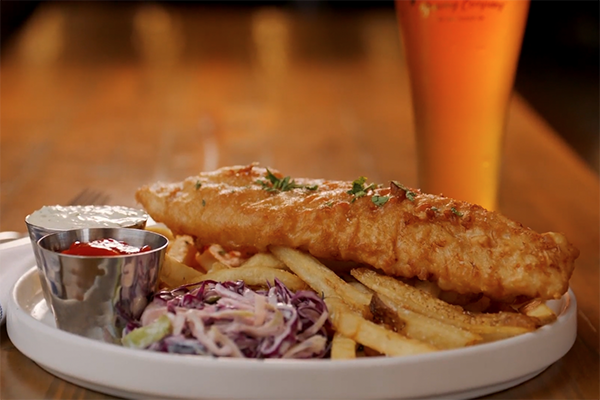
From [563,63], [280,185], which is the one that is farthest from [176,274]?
[563,63]

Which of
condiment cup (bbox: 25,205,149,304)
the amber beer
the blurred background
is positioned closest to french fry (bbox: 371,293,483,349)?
condiment cup (bbox: 25,205,149,304)

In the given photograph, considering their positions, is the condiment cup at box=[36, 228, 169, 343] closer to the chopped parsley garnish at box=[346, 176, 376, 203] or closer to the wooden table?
the wooden table

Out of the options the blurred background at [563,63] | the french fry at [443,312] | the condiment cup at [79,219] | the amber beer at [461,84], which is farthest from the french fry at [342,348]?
the blurred background at [563,63]

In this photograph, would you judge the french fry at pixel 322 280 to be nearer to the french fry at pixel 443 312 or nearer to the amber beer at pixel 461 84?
the french fry at pixel 443 312

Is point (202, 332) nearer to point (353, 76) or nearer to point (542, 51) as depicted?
point (353, 76)


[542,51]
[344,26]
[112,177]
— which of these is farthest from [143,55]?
[542,51]

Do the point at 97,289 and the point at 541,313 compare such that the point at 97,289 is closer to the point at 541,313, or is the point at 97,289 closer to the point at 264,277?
the point at 264,277
